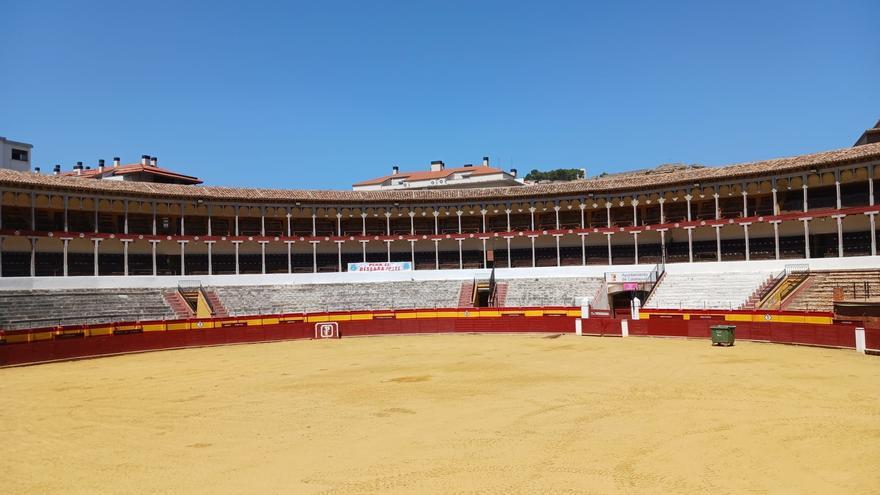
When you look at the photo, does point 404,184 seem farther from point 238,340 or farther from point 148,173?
point 238,340

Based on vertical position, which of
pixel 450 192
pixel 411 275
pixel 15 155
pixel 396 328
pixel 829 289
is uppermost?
pixel 15 155

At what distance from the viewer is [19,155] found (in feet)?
233

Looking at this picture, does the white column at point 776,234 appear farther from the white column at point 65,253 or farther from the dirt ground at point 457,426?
the white column at point 65,253

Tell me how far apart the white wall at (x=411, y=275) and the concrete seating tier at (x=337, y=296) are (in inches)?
37.6

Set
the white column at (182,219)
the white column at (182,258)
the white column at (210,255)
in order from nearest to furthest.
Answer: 1. the white column at (182,258)
2. the white column at (182,219)
3. the white column at (210,255)

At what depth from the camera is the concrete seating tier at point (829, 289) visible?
3725cm

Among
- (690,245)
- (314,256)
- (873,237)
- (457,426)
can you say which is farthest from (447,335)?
(457,426)

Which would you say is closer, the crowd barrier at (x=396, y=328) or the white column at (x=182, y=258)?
the crowd barrier at (x=396, y=328)

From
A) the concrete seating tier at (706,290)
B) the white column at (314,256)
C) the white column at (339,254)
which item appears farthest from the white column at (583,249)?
the white column at (314,256)

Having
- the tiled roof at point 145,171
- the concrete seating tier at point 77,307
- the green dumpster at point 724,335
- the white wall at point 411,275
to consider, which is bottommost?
the green dumpster at point 724,335

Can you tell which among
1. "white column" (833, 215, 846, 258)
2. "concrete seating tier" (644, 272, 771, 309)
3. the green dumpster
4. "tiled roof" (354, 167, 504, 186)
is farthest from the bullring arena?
"tiled roof" (354, 167, 504, 186)

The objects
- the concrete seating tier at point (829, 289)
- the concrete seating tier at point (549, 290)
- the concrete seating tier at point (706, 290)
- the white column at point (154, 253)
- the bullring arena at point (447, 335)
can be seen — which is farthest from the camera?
the white column at point (154, 253)

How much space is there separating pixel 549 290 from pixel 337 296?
1651cm

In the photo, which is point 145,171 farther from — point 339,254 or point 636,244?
point 636,244
